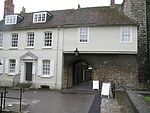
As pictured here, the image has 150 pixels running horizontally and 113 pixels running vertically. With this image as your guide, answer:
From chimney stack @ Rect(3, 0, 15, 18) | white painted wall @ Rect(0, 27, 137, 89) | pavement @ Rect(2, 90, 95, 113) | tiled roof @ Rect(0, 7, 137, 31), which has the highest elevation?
chimney stack @ Rect(3, 0, 15, 18)

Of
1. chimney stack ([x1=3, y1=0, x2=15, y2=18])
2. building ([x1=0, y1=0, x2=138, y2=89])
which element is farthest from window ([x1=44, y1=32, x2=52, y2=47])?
chimney stack ([x1=3, y1=0, x2=15, y2=18])

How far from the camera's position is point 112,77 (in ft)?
53.8

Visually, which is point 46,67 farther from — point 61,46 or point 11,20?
point 11,20

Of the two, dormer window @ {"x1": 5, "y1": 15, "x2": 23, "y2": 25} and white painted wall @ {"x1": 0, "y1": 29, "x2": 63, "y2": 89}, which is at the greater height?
dormer window @ {"x1": 5, "y1": 15, "x2": 23, "y2": 25}

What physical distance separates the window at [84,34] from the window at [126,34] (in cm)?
330

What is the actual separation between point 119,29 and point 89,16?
12.2ft

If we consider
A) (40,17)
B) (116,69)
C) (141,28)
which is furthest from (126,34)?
(40,17)

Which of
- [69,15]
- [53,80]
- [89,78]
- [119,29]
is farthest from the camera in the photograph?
[89,78]

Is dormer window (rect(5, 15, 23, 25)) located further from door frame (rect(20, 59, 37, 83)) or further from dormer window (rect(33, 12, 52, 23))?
door frame (rect(20, 59, 37, 83))

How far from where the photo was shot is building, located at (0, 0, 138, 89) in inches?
637

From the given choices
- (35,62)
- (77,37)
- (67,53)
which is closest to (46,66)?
(35,62)

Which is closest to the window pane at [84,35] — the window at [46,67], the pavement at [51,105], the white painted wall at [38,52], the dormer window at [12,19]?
the white painted wall at [38,52]

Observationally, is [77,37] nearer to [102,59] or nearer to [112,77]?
[102,59]

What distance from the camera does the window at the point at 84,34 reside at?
17031 millimetres
